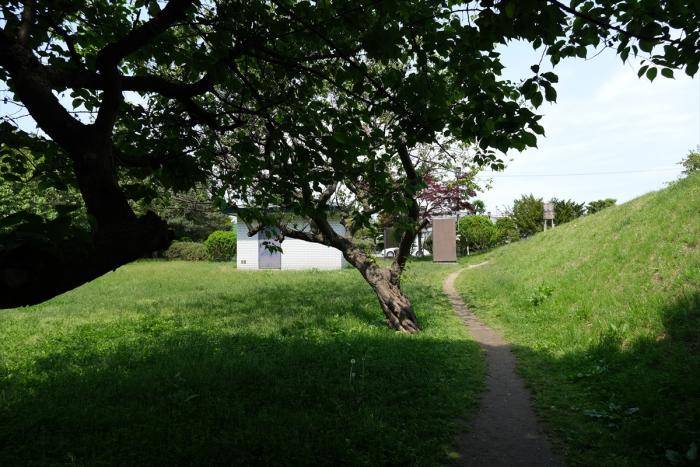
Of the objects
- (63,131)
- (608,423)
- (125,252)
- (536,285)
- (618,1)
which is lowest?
(608,423)

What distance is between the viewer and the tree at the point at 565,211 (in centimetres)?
3325

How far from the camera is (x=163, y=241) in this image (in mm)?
3463

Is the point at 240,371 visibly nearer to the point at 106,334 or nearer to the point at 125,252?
the point at 125,252

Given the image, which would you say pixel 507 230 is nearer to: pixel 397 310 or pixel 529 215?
pixel 529 215

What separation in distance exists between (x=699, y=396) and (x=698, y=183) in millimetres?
7961

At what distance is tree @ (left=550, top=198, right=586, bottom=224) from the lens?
33250mm

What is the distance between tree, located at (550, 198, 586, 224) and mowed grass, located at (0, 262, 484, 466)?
25534 millimetres

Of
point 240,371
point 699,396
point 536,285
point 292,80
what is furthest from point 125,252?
point 536,285

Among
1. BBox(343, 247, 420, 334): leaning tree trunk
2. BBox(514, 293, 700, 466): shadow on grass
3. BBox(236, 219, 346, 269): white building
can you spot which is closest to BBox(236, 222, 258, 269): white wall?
BBox(236, 219, 346, 269): white building

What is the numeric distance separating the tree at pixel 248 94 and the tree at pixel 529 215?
29.0m

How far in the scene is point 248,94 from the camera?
22.5ft

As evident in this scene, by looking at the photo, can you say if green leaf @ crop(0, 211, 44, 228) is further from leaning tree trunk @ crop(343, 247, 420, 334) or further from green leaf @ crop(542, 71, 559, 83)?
leaning tree trunk @ crop(343, 247, 420, 334)

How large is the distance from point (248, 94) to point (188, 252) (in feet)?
96.0

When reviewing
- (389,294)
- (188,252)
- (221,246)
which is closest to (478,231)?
(221,246)
